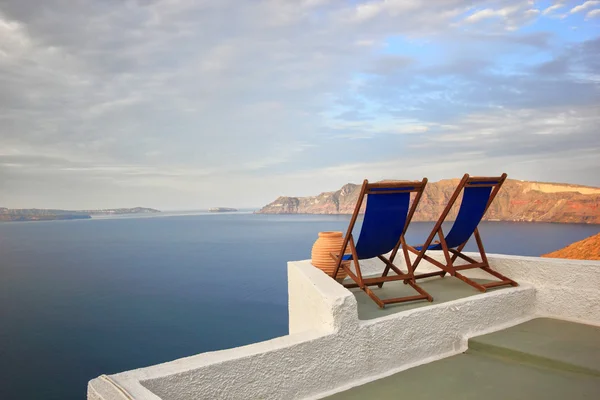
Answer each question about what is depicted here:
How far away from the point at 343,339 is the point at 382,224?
44.9 inches

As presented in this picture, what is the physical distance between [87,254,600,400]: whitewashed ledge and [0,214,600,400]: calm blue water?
2315 cm

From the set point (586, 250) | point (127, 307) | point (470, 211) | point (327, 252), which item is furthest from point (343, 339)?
point (127, 307)

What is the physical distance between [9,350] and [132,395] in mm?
33020

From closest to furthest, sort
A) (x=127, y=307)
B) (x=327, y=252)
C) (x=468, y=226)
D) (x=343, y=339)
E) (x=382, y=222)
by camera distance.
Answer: (x=343, y=339), (x=382, y=222), (x=327, y=252), (x=468, y=226), (x=127, y=307)

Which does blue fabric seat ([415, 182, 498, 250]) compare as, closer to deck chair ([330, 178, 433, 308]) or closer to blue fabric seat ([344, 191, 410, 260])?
deck chair ([330, 178, 433, 308])

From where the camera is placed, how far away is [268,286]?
43.1 meters

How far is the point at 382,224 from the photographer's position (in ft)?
11.9

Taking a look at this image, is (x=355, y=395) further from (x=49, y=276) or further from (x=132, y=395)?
(x=49, y=276)

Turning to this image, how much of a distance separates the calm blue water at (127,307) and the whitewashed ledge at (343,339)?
23.1 m

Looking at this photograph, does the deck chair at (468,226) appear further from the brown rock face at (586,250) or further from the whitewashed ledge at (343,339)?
the brown rock face at (586,250)

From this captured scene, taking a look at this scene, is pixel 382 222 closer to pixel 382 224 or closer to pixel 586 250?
pixel 382 224

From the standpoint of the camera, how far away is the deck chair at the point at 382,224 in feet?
11.4

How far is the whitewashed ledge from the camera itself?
89.0 inches

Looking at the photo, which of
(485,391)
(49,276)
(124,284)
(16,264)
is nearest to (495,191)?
(485,391)
